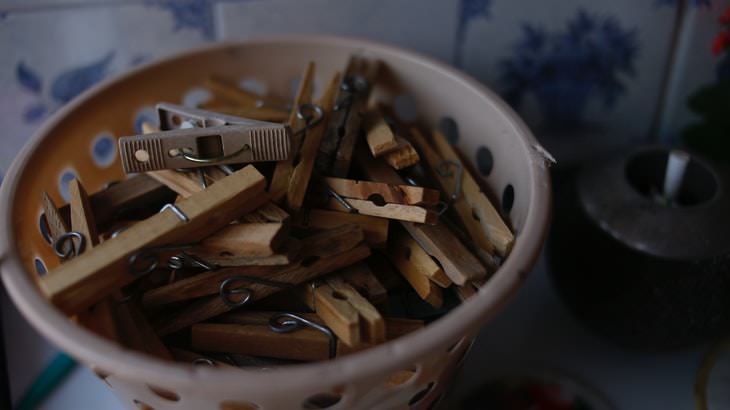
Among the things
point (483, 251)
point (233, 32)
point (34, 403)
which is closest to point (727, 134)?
point (483, 251)

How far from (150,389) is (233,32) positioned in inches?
15.5

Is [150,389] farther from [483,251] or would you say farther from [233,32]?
[233,32]

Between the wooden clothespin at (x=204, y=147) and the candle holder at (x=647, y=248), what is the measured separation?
0.95 ft

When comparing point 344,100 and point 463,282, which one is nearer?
point 463,282

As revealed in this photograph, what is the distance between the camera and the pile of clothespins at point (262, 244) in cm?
45

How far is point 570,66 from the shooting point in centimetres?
74

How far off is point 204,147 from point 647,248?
37 cm

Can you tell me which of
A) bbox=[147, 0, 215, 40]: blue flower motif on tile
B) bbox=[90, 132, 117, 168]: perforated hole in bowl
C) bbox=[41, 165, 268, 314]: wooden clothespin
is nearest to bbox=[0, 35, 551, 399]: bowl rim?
bbox=[41, 165, 268, 314]: wooden clothespin

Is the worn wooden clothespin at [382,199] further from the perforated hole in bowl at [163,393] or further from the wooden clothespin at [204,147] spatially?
the perforated hole in bowl at [163,393]

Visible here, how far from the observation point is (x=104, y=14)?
636 mm

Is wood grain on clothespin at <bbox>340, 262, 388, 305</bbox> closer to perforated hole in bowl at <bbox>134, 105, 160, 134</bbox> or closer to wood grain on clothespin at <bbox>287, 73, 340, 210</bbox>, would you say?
wood grain on clothespin at <bbox>287, 73, 340, 210</bbox>

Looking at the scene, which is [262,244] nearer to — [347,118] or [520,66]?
[347,118]

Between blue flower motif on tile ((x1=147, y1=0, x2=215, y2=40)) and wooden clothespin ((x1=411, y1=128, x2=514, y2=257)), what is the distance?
0.24m

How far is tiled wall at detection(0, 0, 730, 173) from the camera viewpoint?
0.64 m
